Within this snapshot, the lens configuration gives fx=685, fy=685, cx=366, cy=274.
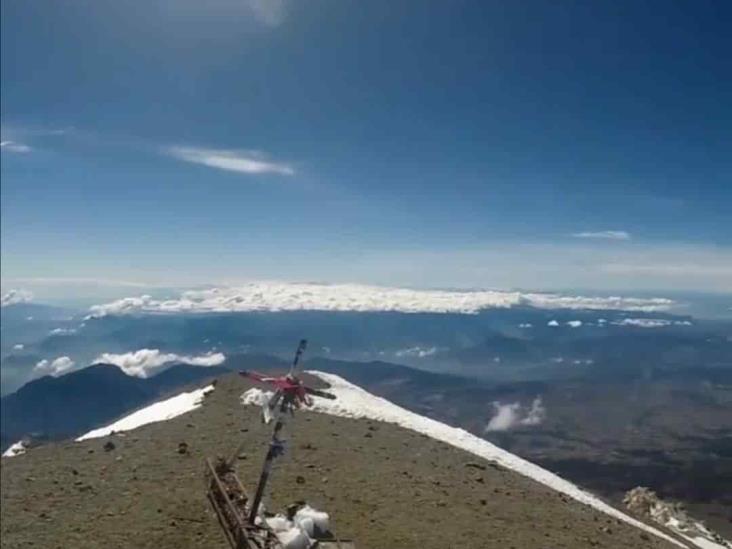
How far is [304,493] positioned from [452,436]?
21.9m

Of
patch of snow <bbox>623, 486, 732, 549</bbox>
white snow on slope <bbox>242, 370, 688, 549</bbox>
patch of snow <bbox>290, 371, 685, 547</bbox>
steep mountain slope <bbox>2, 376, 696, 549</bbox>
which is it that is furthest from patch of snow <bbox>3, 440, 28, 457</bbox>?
patch of snow <bbox>623, 486, 732, 549</bbox>

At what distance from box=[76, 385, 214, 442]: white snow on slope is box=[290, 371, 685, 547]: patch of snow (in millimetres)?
9708

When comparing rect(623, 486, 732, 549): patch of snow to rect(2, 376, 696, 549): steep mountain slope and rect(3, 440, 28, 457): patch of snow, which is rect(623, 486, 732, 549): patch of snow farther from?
rect(3, 440, 28, 457): patch of snow

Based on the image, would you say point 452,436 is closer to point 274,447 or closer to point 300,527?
point 300,527

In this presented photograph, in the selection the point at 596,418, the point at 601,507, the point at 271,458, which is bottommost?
the point at 596,418

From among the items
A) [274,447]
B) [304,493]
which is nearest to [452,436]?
Answer: [304,493]

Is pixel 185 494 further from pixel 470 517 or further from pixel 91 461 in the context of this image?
pixel 470 517

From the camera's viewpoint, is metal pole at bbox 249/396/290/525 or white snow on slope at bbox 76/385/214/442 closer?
metal pole at bbox 249/396/290/525

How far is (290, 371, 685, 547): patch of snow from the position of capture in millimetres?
46875

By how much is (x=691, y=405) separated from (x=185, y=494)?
47.4m

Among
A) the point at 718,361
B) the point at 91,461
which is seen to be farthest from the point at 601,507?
the point at 91,461

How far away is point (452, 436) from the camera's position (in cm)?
5216

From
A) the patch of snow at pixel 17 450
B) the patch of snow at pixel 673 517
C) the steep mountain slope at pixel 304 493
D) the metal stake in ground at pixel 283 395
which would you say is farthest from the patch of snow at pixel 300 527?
the patch of snow at pixel 673 517

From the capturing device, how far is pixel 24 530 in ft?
97.0
